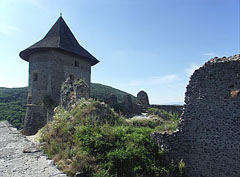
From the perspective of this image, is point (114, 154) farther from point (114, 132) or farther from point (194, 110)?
point (194, 110)

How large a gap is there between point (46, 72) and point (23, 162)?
11789 millimetres

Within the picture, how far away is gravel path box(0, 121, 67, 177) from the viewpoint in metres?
2.43

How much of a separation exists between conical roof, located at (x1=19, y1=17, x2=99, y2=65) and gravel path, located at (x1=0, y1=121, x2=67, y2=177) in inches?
427

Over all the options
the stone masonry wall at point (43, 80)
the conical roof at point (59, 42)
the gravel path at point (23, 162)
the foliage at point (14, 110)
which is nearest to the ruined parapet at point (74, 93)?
the stone masonry wall at point (43, 80)

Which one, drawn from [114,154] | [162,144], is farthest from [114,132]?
[162,144]

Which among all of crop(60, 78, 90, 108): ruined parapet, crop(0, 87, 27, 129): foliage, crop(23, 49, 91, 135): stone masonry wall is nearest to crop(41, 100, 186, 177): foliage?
crop(60, 78, 90, 108): ruined parapet

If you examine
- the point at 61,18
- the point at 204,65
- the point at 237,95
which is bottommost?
the point at 237,95

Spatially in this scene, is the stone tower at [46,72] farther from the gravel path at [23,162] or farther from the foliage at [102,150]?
the gravel path at [23,162]

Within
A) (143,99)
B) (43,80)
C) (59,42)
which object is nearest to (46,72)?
(43,80)

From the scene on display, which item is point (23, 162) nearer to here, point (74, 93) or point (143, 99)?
point (74, 93)

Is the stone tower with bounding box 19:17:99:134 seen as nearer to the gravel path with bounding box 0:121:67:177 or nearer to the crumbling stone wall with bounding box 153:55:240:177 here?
the gravel path with bounding box 0:121:67:177

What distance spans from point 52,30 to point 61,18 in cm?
185

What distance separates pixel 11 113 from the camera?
23297 millimetres

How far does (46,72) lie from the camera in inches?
527
